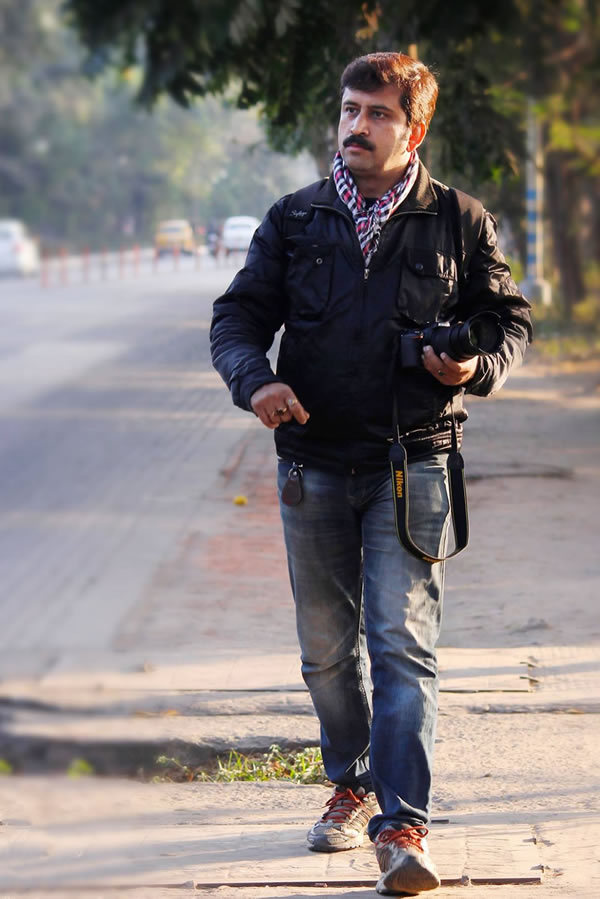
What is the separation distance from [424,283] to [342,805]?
4.56 feet

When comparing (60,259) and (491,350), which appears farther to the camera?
(60,259)

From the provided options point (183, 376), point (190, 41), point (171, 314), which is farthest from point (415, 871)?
point (183, 376)

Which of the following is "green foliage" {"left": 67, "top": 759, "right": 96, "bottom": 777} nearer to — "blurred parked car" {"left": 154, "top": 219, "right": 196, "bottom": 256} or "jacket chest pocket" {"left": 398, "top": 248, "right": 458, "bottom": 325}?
"jacket chest pocket" {"left": 398, "top": 248, "right": 458, "bottom": 325}

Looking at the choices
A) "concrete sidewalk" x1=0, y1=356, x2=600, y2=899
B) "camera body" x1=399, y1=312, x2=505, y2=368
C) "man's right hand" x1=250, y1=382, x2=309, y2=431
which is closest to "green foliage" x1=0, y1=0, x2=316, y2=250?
"man's right hand" x1=250, y1=382, x2=309, y2=431

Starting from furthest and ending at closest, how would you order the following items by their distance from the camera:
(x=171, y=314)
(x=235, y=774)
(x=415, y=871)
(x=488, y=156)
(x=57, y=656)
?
(x=488, y=156) < (x=171, y=314) < (x=235, y=774) < (x=57, y=656) < (x=415, y=871)

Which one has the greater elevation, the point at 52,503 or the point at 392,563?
the point at 392,563

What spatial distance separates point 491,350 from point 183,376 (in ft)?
16.2

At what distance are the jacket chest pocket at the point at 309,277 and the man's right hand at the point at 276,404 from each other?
0.75 ft

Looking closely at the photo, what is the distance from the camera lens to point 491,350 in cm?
378

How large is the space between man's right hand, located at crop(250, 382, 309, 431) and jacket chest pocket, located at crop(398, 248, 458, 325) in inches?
13.7

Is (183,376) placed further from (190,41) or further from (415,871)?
(190,41)

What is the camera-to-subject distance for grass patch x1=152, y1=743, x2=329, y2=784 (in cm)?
488

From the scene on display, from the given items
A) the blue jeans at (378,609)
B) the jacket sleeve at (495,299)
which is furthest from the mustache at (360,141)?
the blue jeans at (378,609)

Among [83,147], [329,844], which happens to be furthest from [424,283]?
[329,844]
